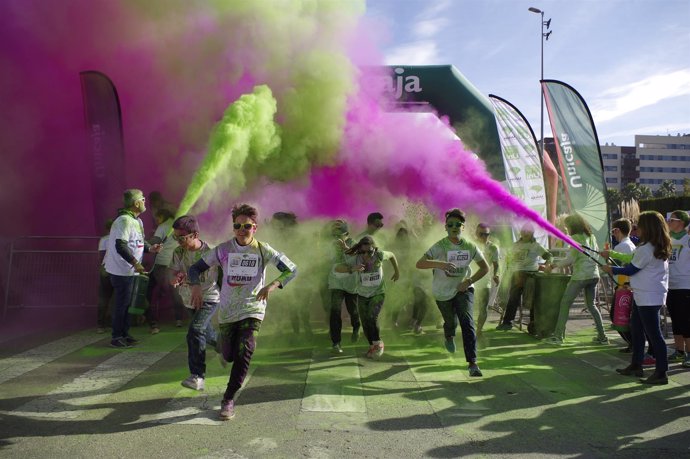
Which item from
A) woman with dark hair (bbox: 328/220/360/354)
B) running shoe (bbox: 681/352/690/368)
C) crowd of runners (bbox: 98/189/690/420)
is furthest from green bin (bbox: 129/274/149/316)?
running shoe (bbox: 681/352/690/368)

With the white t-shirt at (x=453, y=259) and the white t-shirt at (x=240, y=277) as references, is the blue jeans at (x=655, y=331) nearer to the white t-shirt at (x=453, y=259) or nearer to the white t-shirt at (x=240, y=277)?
the white t-shirt at (x=453, y=259)

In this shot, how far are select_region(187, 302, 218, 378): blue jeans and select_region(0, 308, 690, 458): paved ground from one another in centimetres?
25

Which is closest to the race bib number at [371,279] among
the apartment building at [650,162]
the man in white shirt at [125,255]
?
the man in white shirt at [125,255]

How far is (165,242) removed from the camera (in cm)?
795

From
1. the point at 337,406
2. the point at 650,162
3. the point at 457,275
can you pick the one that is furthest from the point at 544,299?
the point at 650,162

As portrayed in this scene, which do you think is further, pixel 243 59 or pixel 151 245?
pixel 243 59

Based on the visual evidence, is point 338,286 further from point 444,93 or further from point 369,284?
point 444,93

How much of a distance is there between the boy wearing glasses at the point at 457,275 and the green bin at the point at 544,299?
8.55ft

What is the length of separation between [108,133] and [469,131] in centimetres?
639

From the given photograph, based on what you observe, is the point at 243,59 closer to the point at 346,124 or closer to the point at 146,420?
the point at 346,124

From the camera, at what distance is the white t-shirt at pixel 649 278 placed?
17.7 feet

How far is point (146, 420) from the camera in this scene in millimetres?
4156

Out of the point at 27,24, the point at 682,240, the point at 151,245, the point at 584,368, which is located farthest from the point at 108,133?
the point at 682,240

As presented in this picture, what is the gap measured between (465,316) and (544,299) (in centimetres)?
288
